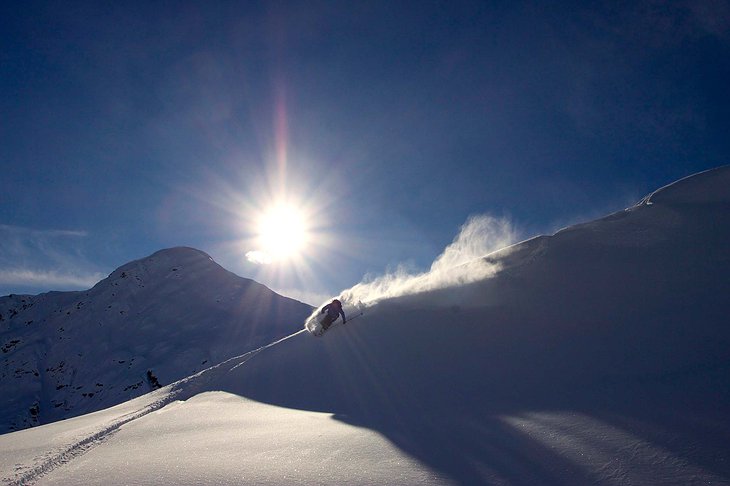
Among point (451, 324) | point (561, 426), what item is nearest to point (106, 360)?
point (451, 324)

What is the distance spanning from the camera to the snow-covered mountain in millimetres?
70188

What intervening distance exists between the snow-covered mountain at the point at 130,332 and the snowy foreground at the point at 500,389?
172 ft

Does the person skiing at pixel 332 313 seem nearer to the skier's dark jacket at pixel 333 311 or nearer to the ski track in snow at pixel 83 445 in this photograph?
the skier's dark jacket at pixel 333 311

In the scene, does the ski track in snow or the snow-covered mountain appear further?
the snow-covered mountain

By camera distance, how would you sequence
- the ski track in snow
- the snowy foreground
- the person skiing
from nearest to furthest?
the snowy foreground → the ski track in snow → the person skiing

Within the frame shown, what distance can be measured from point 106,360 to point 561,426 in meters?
90.3

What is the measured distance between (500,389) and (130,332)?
90.8m

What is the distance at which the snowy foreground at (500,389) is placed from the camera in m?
5.74

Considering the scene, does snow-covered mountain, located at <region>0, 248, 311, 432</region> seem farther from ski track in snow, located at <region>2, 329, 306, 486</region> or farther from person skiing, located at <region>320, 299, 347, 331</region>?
person skiing, located at <region>320, 299, 347, 331</region>

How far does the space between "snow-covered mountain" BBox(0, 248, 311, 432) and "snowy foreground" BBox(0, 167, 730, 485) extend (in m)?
52.5

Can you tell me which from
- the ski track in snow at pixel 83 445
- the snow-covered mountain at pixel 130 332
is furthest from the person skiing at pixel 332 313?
the snow-covered mountain at pixel 130 332

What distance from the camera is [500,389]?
988 cm

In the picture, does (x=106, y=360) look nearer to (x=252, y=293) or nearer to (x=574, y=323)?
(x=252, y=293)

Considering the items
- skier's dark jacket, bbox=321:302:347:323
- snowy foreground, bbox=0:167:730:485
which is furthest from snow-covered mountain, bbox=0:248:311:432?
snowy foreground, bbox=0:167:730:485
